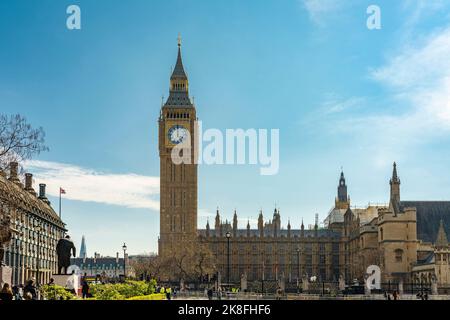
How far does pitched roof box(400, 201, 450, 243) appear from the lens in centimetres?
10250

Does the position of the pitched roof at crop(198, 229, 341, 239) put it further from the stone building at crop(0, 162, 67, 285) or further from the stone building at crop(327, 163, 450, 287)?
the stone building at crop(0, 162, 67, 285)

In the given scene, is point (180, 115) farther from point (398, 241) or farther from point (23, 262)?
point (23, 262)

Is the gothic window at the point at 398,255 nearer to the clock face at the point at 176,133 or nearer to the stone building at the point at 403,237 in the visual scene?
the stone building at the point at 403,237

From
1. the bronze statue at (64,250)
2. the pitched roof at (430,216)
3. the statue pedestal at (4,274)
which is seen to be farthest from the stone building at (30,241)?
the pitched roof at (430,216)

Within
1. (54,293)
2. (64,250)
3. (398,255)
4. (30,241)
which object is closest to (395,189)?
(398,255)

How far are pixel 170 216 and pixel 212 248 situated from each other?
1071 cm

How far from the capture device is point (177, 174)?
140375mm

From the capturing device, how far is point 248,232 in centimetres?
14225

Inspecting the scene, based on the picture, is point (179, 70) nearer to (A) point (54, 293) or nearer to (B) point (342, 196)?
(B) point (342, 196)

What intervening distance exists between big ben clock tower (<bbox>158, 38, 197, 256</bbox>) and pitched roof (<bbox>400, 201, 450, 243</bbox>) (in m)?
46.6

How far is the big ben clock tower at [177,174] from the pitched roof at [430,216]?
46560mm

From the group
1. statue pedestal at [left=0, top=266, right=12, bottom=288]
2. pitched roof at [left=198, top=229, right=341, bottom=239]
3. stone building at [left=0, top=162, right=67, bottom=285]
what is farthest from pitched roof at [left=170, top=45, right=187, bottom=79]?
statue pedestal at [left=0, top=266, right=12, bottom=288]

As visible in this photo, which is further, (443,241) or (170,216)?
(170,216)
